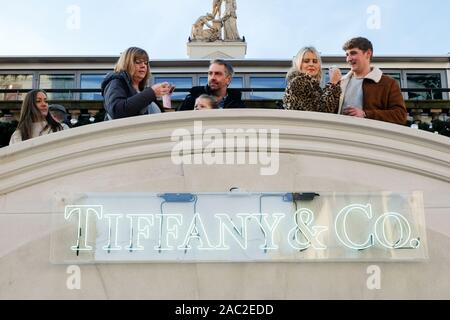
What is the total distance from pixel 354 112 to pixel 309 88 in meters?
0.47

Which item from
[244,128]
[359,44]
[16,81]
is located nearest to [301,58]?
[359,44]

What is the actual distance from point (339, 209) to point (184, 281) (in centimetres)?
142

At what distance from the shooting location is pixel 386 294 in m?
6.02

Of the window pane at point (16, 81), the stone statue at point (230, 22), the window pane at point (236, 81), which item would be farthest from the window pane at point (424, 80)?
the window pane at point (16, 81)

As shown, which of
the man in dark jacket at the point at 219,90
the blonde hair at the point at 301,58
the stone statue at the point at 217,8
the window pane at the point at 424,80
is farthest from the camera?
the stone statue at the point at 217,8

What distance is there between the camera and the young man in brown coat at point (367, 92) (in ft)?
22.5

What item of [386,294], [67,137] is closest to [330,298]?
[386,294]

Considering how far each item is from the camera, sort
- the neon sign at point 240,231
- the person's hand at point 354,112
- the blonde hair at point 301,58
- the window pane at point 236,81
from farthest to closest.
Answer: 1. the window pane at point 236,81
2. the blonde hair at point 301,58
3. the person's hand at point 354,112
4. the neon sign at point 240,231

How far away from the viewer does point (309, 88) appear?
6816 mm

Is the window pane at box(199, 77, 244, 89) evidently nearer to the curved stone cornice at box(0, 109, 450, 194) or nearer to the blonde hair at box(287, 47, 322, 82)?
the blonde hair at box(287, 47, 322, 82)

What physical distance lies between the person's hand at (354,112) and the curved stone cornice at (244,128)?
0.45 m

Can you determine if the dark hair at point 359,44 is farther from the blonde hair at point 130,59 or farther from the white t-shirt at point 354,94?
the blonde hair at point 130,59

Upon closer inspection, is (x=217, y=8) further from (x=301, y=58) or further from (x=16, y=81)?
(x=301, y=58)
